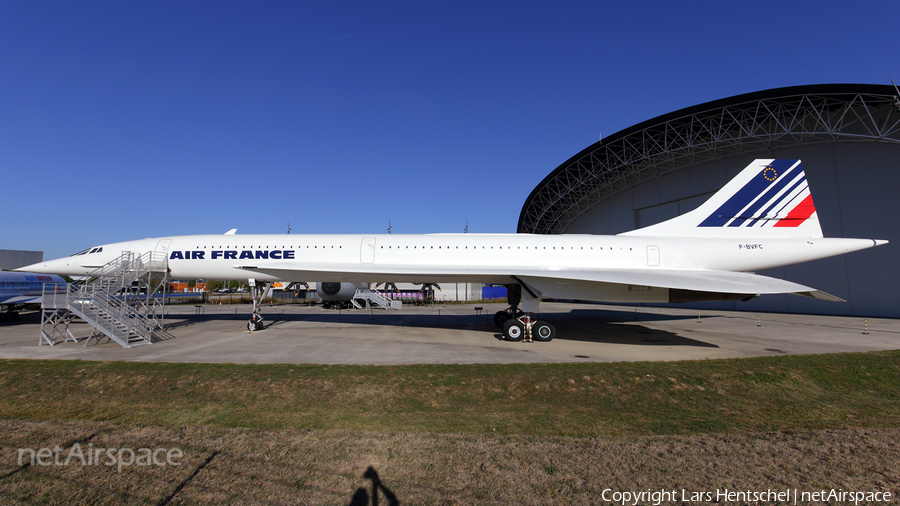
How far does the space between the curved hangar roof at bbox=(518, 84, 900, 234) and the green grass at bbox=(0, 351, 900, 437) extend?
54.4ft

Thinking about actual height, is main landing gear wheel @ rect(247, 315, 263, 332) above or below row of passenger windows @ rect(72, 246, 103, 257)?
below

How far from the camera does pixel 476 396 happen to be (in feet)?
23.4

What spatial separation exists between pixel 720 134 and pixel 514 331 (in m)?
21.2

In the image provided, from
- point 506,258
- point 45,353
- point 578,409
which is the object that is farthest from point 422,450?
point 45,353

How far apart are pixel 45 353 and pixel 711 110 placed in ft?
98.6

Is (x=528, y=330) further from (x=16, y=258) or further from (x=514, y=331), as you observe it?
(x=16, y=258)

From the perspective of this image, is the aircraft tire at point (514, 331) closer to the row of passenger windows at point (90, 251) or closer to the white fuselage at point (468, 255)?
Answer: the white fuselage at point (468, 255)

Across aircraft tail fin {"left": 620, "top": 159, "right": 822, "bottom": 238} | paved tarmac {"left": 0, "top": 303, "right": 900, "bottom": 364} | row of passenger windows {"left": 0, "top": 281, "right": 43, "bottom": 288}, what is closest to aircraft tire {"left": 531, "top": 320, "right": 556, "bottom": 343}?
paved tarmac {"left": 0, "top": 303, "right": 900, "bottom": 364}

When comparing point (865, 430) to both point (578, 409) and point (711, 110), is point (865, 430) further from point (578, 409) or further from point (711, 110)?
point (711, 110)

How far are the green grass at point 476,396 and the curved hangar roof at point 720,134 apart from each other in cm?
1658

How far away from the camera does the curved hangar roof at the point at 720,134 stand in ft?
64.5

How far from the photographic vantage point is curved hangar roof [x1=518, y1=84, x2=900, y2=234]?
64.5 ft

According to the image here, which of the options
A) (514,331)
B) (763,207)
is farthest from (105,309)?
(763,207)

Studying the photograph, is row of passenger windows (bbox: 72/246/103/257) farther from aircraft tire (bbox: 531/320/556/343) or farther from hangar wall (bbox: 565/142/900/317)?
hangar wall (bbox: 565/142/900/317)
